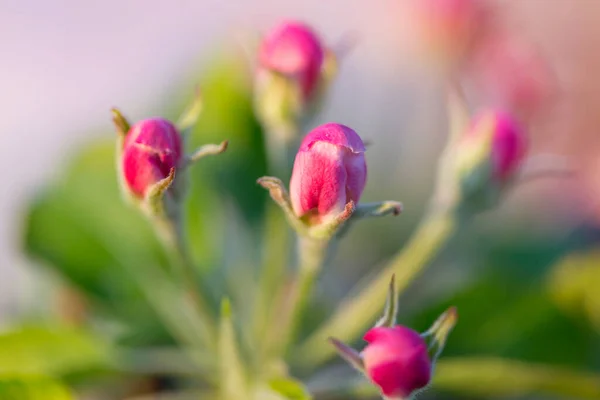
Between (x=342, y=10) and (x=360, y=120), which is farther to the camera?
(x=342, y=10)

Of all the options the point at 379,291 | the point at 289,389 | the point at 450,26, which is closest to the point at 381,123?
the point at 450,26

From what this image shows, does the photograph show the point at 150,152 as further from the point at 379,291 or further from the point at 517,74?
the point at 517,74

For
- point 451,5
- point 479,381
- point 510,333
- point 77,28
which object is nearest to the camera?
point 479,381

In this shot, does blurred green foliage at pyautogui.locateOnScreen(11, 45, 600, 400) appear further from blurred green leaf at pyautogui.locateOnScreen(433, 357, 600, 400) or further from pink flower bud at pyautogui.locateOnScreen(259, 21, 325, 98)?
pink flower bud at pyautogui.locateOnScreen(259, 21, 325, 98)

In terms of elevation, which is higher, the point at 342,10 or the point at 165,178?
the point at 342,10

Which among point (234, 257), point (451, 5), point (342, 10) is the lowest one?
point (234, 257)

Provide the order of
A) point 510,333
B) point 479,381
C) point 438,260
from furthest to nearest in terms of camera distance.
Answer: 1. point 438,260
2. point 510,333
3. point 479,381

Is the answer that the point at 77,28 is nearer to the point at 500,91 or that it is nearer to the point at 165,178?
the point at 500,91

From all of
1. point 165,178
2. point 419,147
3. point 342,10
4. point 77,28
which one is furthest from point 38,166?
point 165,178

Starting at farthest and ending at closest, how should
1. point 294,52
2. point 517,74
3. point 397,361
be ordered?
point 517,74 → point 294,52 → point 397,361
